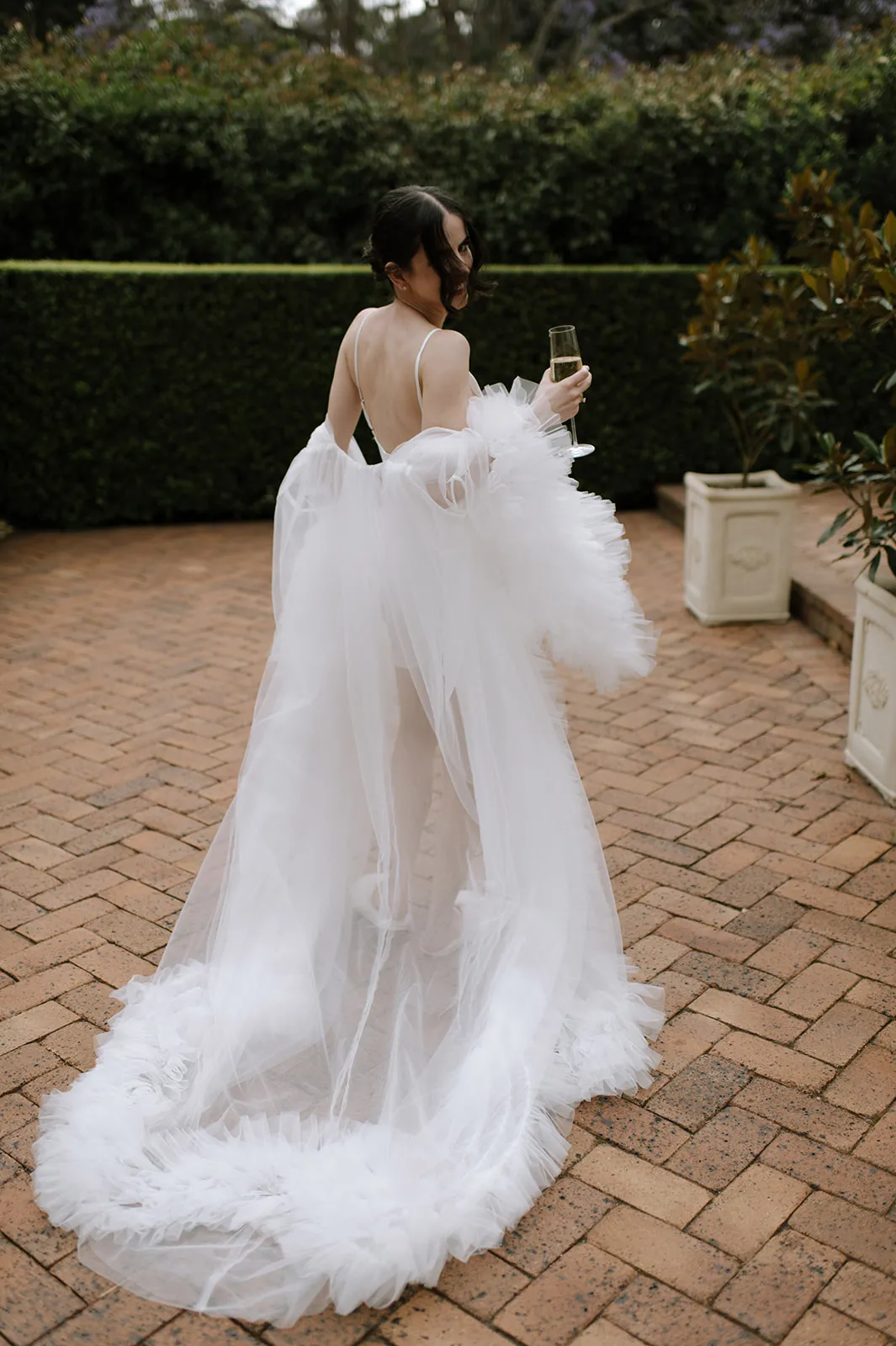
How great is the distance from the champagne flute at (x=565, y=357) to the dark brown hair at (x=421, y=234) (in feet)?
0.81

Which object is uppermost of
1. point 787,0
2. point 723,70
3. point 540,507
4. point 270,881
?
point 787,0

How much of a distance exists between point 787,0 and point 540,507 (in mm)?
17266

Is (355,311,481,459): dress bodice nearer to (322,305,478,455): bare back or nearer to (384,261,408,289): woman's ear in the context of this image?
(322,305,478,455): bare back

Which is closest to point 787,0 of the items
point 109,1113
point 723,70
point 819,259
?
point 723,70

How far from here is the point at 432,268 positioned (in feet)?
8.23

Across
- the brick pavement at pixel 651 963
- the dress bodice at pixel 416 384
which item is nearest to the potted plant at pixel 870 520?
the brick pavement at pixel 651 963

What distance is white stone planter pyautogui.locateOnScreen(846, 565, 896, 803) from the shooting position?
379 centimetres

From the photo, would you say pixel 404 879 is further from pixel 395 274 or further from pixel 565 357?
pixel 395 274

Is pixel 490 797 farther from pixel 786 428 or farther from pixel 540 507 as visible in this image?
pixel 786 428

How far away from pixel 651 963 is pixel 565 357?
151 cm

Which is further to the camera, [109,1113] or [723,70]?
[723,70]

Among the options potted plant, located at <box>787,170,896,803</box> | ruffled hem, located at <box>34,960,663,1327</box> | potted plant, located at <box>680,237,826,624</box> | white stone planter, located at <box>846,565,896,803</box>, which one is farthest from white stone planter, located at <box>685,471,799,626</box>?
ruffled hem, located at <box>34,960,663,1327</box>

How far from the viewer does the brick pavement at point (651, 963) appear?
76.9 inches

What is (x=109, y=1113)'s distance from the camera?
229 centimetres
